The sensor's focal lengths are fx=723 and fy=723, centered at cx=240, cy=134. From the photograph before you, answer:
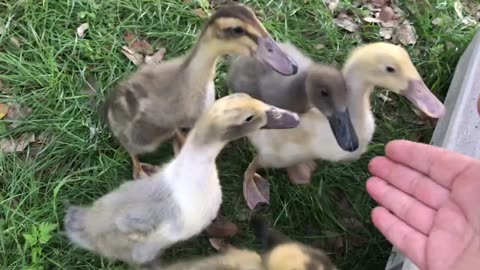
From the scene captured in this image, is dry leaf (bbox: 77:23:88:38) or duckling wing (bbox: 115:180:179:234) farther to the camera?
dry leaf (bbox: 77:23:88:38)

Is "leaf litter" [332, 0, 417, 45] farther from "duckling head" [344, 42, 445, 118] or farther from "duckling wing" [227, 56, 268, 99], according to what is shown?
"duckling head" [344, 42, 445, 118]

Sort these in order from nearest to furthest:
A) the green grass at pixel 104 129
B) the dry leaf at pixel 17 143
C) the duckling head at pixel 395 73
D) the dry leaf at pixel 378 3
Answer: the duckling head at pixel 395 73 → the green grass at pixel 104 129 → the dry leaf at pixel 17 143 → the dry leaf at pixel 378 3

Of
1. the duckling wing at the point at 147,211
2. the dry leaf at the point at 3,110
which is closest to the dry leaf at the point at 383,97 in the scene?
the duckling wing at the point at 147,211

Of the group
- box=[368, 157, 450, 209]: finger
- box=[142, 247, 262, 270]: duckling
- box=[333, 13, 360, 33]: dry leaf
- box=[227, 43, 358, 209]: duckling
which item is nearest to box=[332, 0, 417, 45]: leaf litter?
box=[333, 13, 360, 33]: dry leaf

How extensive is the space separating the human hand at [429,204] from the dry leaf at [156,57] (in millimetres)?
1227

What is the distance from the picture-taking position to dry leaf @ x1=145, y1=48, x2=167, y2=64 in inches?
138

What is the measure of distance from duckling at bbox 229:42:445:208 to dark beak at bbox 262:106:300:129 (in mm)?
239

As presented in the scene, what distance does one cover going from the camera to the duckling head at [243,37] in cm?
261

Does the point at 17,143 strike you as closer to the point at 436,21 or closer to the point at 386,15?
the point at 386,15

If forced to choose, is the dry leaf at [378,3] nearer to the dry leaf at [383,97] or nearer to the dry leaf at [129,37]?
the dry leaf at [383,97]

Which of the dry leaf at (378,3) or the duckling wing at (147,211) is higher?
the dry leaf at (378,3)

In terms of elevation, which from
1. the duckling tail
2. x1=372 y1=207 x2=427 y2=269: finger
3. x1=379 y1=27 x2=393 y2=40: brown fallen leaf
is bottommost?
the duckling tail

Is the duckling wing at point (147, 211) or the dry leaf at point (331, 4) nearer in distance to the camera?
the duckling wing at point (147, 211)

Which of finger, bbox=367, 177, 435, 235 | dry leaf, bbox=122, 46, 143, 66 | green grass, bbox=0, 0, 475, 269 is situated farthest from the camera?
dry leaf, bbox=122, 46, 143, 66
